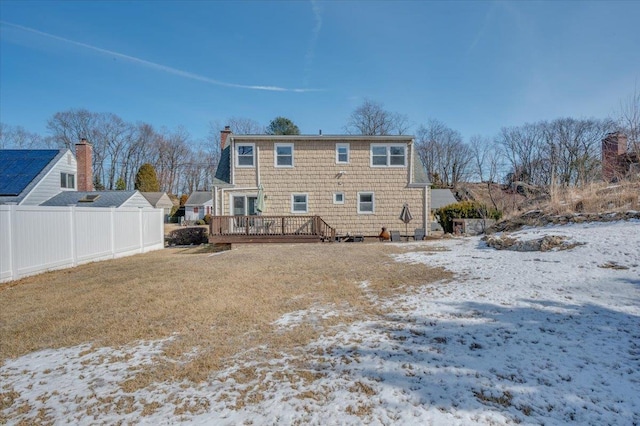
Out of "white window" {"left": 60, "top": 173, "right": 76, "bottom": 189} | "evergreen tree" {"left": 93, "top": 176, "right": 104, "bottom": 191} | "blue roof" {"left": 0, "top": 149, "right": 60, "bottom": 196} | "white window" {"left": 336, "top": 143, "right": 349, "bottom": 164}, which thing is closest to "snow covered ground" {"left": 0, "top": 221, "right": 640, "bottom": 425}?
"white window" {"left": 336, "top": 143, "right": 349, "bottom": 164}

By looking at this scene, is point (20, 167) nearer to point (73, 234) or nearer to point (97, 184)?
point (73, 234)

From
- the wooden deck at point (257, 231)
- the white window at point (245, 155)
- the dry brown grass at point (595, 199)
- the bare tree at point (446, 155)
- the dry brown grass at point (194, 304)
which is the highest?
the bare tree at point (446, 155)

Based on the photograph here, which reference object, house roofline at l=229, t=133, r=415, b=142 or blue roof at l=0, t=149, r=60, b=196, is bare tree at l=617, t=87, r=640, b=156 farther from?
blue roof at l=0, t=149, r=60, b=196

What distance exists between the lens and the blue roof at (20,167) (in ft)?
54.3

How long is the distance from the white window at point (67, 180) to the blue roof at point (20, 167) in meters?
1.18

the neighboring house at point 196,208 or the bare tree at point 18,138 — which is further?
the neighboring house at point 196,208

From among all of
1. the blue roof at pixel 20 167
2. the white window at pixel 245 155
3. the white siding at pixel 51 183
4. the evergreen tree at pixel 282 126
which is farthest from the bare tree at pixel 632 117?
the evergreen tree at pixel 282 126

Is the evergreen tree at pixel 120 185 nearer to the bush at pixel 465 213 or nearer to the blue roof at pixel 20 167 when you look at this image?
the blue roof at pixel 20 167

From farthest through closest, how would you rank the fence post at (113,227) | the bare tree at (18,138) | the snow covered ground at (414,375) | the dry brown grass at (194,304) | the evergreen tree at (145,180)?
1. the evergreen tree at (145,180)
2. the bare tree at (18,138)
3. the fence post at (113,227)
4. the dry brown grass at (194,304)
5. the snow covered ground at (414,375)

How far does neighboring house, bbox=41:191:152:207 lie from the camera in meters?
17.3

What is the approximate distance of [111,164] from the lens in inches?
1779

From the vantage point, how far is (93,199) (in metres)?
18.0

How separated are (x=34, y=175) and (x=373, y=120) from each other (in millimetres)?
36535

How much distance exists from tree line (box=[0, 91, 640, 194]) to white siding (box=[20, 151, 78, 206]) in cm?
2160
